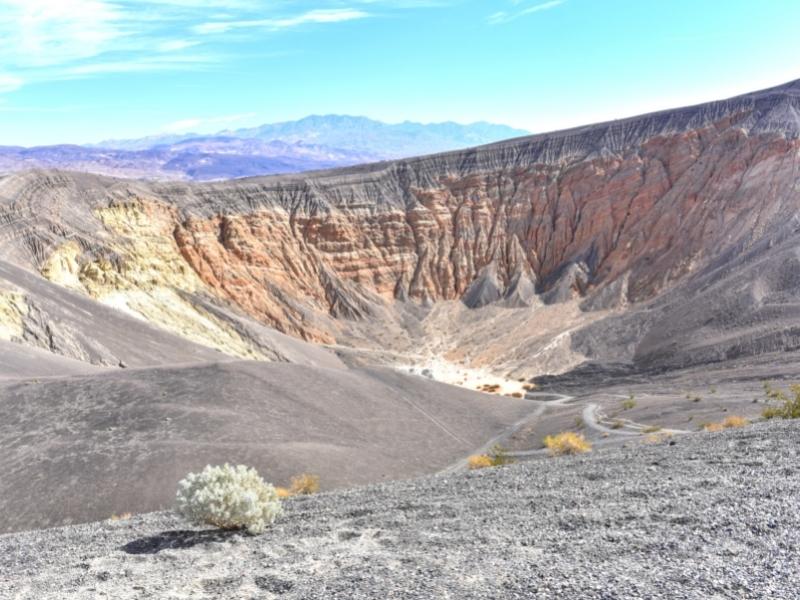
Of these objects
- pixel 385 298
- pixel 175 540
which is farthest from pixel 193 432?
pixel 385 298

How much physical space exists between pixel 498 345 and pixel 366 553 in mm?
52662

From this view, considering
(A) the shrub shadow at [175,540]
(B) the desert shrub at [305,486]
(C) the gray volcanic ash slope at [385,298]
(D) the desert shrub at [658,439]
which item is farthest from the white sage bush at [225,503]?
(D) the desert shrub at [658,439]

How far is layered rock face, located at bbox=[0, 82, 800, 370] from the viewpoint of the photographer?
5297cm

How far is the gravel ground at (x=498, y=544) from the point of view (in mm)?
6724

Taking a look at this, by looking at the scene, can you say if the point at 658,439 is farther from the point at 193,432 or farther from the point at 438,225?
the point at 438,225

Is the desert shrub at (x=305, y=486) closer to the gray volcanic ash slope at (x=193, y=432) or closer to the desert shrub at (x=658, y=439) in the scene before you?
the gray volcanic ash slope at (x=193, y=432)

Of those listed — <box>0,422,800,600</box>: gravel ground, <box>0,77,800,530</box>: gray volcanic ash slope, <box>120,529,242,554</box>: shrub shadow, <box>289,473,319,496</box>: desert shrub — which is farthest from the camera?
<box>0,77,800,530</box>: gray volcanic ash slope


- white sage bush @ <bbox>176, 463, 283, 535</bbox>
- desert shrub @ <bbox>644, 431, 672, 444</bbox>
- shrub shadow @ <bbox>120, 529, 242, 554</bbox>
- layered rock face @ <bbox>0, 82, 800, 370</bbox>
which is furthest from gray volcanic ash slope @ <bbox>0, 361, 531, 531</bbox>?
layered rock face @ <bbox>0, 82, 800, 370</bbox>

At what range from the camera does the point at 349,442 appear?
25.6 m

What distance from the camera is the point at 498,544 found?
27.0 feet

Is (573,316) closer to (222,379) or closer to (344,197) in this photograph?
(344,197)

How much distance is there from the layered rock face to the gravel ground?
38119 mm

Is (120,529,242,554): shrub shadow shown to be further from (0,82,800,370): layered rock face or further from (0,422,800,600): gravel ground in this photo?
(0,82,800,370): layered rock face

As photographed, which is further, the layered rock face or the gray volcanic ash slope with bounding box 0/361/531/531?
the layered rock face
